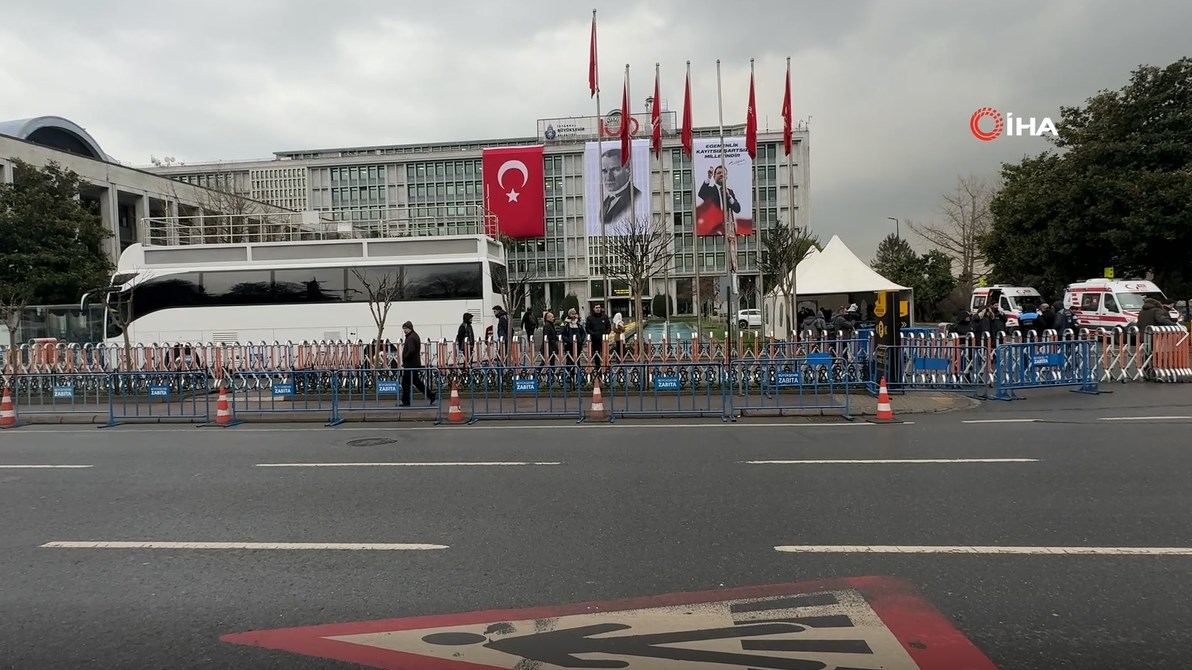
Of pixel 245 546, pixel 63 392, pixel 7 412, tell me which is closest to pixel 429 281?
pixel 63 392

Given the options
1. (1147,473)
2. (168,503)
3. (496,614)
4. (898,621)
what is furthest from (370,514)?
(1147,473)

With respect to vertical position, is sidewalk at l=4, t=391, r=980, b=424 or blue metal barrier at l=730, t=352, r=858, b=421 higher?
blue metal barrier at l=730, t=352, r=858, b=421

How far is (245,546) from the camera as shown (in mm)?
5469

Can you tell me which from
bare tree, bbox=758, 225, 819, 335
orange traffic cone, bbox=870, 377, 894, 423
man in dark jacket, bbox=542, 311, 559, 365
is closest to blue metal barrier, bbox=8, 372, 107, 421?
man in dark jacket, bbox=542, 311, 559, 365

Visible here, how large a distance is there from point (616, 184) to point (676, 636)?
3694 centimetres

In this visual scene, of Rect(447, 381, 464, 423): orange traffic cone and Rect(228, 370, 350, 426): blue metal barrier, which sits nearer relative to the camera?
Rect(447, 381, 464, 423): orange traffic cone

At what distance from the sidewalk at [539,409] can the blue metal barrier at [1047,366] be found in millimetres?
1093

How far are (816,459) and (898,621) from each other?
4.55 m

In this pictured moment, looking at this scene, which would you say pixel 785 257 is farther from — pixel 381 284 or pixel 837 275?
pixel 381 284

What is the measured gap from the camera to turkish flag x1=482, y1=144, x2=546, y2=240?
37.2 metres

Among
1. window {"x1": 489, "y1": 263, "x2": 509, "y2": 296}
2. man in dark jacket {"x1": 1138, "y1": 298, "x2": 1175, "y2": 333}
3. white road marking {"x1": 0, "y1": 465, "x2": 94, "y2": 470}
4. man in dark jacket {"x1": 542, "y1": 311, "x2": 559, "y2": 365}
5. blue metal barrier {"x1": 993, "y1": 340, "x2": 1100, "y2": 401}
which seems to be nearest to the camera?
white road marking {"x1": 0, "y1": 465, "x2": 94, "y2": 470}

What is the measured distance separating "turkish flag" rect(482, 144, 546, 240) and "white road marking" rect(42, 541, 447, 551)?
32.0 metres

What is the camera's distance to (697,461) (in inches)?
331

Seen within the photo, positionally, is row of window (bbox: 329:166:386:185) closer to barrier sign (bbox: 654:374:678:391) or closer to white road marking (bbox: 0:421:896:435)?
white road marking (bbox: 0:421:896:435)
